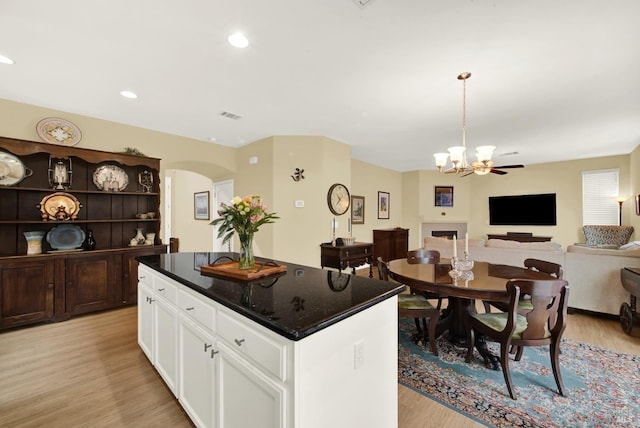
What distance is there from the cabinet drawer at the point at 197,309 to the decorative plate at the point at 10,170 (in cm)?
318

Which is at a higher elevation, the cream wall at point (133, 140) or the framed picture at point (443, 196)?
the cream wall at point (133, 140)

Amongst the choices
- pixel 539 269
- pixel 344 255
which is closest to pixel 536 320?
pixel 539 269

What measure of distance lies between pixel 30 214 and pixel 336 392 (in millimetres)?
4442

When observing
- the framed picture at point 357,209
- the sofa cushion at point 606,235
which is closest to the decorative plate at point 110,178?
the framed picture at point 357,209

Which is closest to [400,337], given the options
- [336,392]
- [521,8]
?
[336,392]

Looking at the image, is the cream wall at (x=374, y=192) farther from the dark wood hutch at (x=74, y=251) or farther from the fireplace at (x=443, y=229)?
the dark wood hutch at (x=74, y=251)

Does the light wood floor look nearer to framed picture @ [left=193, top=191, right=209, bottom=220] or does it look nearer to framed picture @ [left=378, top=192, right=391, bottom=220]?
framed picture @ [left=193, top=191, right=209, bottom=220]

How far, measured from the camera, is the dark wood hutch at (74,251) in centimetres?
303

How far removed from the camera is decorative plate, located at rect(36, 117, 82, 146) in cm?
337

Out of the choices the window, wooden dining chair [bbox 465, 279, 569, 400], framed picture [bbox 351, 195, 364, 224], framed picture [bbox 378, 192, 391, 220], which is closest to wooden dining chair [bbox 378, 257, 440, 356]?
wooden dining chair [bbox 465, 279, 569, 400]

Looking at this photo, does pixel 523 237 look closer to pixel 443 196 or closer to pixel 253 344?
pixel 443 196

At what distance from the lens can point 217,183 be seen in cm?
579

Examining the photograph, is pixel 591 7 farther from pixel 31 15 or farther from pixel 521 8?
pixel 31 15

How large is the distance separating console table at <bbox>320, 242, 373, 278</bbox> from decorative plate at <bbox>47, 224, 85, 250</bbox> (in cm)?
343
